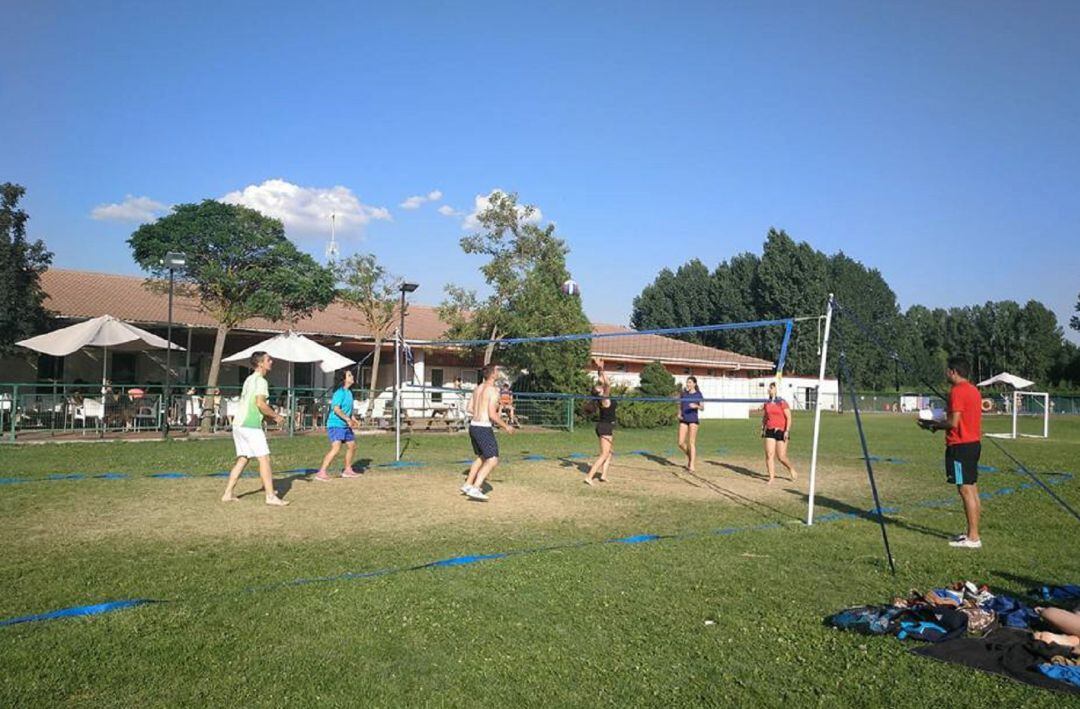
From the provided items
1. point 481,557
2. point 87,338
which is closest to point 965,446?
point 481,557

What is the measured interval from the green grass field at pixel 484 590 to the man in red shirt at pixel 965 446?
1.10ft

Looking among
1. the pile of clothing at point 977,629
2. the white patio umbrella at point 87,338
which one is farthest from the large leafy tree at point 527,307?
the pile of clothing at point 977,629

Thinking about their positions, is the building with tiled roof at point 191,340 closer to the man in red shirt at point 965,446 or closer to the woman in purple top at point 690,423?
the woman in purple top at point 690,423

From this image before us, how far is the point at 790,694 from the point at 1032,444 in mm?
25541

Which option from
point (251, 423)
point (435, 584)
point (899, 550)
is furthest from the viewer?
point (251, 423)

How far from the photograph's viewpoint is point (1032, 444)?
24.6m

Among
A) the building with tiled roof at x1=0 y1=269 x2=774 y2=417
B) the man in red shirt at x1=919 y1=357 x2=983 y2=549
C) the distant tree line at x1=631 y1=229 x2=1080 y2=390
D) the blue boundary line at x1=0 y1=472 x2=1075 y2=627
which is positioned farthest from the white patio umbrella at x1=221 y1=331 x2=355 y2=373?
the distant tree line at x1=631 y1=229 x2=1080 y2=390

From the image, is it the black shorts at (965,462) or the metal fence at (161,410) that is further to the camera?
the metal fence at (161,410)

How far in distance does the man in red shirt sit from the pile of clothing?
2.05 metres

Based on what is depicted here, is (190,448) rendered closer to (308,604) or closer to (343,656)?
(308,604)

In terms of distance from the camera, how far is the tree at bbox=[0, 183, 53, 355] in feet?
67.2

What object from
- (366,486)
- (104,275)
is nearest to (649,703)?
(366,486)

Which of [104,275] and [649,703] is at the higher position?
[104,275]

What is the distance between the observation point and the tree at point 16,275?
806 inches
